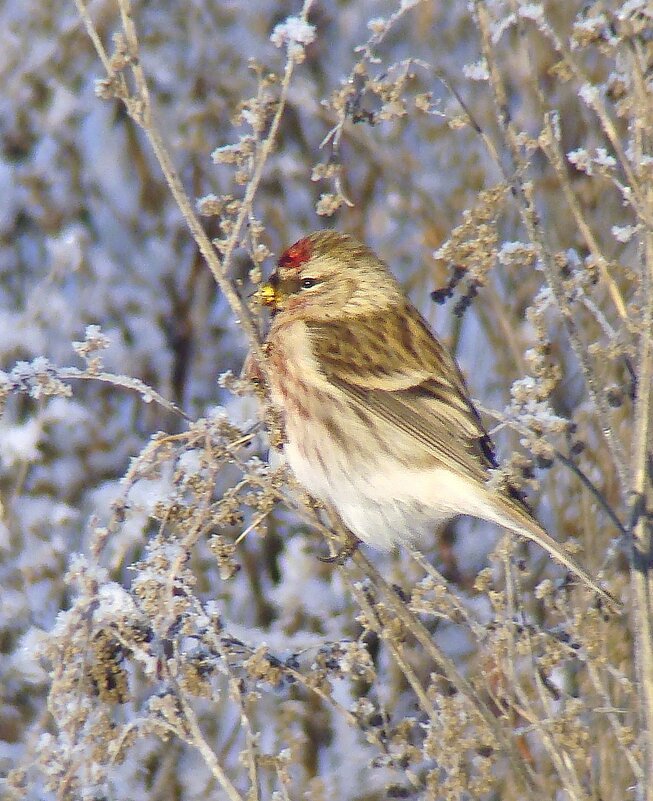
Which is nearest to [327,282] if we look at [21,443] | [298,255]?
[298,255]

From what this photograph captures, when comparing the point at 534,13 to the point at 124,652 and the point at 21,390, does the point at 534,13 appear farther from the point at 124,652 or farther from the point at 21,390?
the point at 124,652

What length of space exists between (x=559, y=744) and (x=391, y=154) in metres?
3.25

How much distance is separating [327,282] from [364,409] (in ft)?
1.17

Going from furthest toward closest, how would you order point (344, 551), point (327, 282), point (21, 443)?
point (21, 443), point (327, 282), point (344, 551)

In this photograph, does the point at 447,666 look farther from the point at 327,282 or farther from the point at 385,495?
the point at 327,282

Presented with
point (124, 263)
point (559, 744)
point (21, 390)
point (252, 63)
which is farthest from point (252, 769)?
point (124, 263)

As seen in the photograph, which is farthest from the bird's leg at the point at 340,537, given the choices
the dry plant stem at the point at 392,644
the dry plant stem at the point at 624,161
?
the dry plant stem at the point at 624,161

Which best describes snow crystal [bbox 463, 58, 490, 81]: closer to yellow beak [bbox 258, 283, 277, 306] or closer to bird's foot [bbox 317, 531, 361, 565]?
yellow beak [bbox 258, 283, 277, 306]

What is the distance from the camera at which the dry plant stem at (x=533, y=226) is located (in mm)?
2302

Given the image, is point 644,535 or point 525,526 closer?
point 644,535

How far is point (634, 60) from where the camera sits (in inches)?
91.3

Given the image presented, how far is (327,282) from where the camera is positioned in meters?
3.18

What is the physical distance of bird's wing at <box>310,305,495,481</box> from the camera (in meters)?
2.99

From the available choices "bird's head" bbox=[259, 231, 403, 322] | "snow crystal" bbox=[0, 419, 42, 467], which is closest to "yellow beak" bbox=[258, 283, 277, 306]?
"bird's head" bbox=[259, 231, 403, 322]
